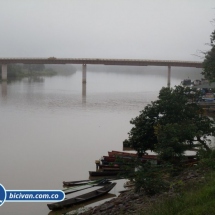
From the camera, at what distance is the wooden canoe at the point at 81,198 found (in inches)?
308

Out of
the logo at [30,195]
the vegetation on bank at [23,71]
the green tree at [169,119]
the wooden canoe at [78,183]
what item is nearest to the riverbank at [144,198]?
the logo at [30,195]

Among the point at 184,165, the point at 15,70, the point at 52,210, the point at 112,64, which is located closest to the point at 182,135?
the point at 184,165

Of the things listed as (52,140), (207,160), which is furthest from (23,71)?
(207,160)

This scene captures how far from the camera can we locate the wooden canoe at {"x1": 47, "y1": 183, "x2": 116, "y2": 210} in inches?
308

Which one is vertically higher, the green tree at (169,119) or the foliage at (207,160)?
the green tree at (169,119)

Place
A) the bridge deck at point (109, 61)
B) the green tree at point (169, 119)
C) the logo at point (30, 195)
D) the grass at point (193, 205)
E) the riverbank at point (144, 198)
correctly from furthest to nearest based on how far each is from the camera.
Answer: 1. the bridge deck at point (109, 61)
2. the green tree at point (169, 119)
3. the riverbank at point (144, 198)
4. the logo at point (30, 195)
5. the grass at point (193, 205)

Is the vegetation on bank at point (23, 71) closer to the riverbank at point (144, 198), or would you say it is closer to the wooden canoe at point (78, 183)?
the wooden canoe at point (78, 183)

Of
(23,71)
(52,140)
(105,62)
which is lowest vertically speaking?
(52,140)

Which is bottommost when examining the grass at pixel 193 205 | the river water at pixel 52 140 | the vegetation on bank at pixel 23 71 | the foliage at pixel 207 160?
the river water at pixel 52 140

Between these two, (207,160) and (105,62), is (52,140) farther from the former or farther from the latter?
(105,62)

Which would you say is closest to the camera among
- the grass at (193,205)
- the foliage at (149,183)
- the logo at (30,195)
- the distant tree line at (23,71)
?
the grass at (193,205)

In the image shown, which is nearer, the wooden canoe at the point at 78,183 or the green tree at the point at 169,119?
the wooden canoe at the point at 78,183

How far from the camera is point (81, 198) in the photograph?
8.12 metres

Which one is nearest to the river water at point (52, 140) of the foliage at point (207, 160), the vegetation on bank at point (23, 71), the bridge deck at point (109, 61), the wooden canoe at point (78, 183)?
the wooden canoe at point (78, 183)
